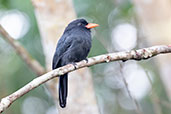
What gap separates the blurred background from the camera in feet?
15.8

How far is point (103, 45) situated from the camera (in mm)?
4066

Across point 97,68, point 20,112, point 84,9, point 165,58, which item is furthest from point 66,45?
point 20,112

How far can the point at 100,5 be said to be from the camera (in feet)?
28.5

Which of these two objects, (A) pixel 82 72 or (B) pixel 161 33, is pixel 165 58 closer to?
(B) pixel 161 33

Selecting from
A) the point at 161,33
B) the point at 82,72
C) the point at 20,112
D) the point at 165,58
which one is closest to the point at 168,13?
the point at 161,33

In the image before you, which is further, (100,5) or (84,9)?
(100,5)

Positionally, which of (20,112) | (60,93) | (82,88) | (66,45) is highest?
(66,45)

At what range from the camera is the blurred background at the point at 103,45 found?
4.83 metres

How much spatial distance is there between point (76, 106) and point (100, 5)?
474cm

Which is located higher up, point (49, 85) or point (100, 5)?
point (49, 85)

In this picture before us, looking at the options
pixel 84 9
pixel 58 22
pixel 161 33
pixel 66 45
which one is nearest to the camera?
pixel 66 45

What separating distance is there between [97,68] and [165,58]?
3754 mm

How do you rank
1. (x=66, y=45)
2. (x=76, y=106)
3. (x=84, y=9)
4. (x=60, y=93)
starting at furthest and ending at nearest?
(x=84, y=9), (x=76, y=106), (x=66, y=45), (x=60, y=93)

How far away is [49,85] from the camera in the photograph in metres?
4.57
